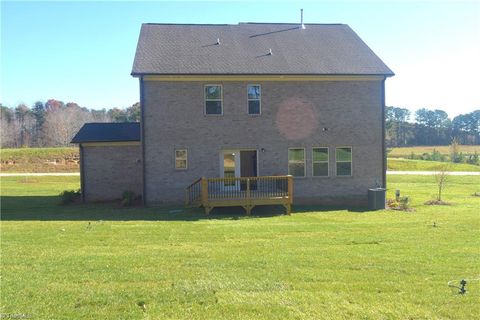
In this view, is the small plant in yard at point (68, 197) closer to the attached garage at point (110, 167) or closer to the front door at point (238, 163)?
the attached garage at point (110, 167)

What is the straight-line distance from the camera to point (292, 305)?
6277mm

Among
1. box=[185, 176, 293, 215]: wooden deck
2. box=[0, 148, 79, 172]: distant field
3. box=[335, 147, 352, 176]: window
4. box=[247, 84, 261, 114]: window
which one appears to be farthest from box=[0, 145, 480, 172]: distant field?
box=[185, 176, 293, 215]: wooden deck

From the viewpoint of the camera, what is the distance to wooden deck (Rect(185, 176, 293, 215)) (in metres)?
17.6

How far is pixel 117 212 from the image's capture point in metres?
18.0

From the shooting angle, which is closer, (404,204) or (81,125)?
(404,204)

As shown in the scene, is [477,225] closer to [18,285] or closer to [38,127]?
[18,285]

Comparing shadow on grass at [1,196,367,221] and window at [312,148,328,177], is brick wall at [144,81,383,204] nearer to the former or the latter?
window at [312,148,328,177]

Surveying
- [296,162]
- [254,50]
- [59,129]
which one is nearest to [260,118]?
[296,162]

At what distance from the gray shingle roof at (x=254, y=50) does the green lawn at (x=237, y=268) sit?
761 cm

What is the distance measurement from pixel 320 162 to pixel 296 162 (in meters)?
1.18

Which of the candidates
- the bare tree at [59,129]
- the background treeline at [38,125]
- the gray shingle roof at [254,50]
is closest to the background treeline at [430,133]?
the background treeline at [38,125]

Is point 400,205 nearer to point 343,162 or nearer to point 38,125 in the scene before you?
point 343,162

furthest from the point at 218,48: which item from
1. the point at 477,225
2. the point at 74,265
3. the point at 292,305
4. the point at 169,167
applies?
the point at 292,305

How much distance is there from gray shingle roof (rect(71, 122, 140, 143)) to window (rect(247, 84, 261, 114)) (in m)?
6.11
